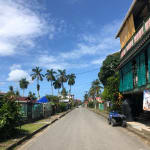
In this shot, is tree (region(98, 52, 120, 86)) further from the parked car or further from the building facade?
the parked car

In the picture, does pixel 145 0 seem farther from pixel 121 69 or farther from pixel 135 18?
pixel 121 69

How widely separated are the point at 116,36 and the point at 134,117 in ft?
34.9

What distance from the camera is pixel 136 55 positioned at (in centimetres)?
1816

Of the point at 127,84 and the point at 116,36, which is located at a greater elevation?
the point at 116,36

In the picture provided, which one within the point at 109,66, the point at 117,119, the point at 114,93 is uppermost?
the point at 109,66

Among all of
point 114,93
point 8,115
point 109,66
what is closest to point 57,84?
point 109,66

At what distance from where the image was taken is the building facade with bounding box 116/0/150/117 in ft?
52.0

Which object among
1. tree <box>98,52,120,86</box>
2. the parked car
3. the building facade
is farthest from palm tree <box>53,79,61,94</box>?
the parked car

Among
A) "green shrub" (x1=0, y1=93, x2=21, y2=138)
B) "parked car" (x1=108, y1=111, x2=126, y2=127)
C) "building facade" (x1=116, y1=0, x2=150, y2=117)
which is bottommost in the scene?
"parked car" (x1=108, y1=111, x2=126, y2=127)

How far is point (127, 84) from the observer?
2097cm

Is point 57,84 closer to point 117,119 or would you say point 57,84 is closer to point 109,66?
point 109,66

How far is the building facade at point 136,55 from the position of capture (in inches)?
623

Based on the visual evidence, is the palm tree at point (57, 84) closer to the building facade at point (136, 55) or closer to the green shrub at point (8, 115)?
the building facade at point (136, 55)

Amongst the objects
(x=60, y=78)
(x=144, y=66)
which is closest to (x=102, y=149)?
(x=144, y=66)
